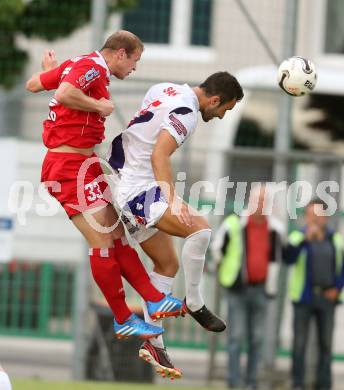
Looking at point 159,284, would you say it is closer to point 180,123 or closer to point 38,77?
point 180,123

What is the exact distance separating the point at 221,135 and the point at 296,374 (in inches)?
135

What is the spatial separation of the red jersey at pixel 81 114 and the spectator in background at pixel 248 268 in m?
4.95

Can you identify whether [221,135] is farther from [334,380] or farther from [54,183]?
[54,183]

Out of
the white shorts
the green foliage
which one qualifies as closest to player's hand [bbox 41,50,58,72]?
the white shorts

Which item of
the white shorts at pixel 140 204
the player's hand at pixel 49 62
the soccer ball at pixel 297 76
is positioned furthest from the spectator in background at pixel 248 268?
the player's hand at pixel 49 62

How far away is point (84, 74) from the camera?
9430mm

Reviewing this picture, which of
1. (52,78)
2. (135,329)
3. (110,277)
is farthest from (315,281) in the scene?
(52,78)

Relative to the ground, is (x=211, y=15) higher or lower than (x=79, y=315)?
higher

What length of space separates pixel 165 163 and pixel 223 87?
67 centimetres

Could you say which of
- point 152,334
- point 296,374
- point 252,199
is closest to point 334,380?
point 296,374

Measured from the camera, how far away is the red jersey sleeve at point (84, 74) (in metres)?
9.40

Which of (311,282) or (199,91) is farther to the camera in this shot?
(311,282)

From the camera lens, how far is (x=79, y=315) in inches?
595

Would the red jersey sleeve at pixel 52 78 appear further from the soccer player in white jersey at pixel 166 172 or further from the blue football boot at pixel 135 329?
the blue football boot at pixel 135 329
